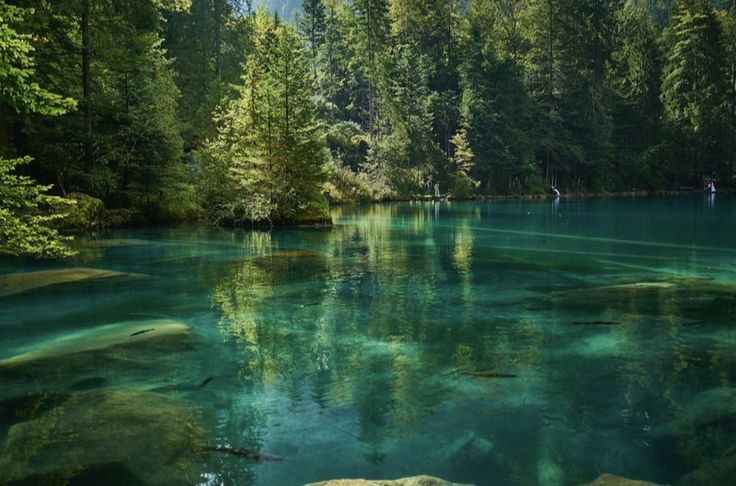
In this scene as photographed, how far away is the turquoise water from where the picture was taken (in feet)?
17.4

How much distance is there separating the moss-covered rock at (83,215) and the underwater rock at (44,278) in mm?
9853

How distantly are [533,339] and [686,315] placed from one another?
3446 millimetres

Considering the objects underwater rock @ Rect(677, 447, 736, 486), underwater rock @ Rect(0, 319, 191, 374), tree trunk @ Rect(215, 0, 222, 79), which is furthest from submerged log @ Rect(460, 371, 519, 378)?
tree trunk @ Rect(215, 0, 222, 79)

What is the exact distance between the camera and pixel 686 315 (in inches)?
417

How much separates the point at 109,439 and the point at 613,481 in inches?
176

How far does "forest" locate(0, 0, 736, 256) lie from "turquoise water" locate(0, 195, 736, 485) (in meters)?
13.8

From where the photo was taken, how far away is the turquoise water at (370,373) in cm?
530

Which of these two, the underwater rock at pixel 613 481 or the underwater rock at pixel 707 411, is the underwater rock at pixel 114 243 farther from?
the underwater rock at pixel 613 481

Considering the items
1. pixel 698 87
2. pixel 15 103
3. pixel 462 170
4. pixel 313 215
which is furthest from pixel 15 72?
pixel 698 87

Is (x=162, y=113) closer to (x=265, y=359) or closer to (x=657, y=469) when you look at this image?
(x=265, y=359)

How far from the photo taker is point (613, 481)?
4664mm

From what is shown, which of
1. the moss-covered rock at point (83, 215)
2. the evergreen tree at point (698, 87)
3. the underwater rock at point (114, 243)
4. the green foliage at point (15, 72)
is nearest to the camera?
the green foliage at point (15, 72)

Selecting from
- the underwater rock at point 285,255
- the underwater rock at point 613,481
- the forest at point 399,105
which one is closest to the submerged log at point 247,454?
the underwater rock at point 613,481

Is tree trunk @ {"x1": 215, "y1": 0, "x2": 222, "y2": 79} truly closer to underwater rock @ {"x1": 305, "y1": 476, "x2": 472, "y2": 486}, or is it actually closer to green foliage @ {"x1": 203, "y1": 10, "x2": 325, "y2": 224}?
green foliage @ {"x1": 203, "y1": 10, "x2": 325, "y2": 224}
